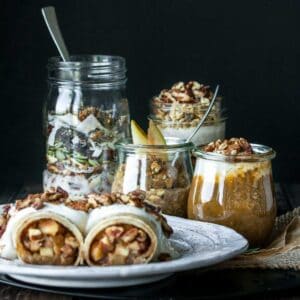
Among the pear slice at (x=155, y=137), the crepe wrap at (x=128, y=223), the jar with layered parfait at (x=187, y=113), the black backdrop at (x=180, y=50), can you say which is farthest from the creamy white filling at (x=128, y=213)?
the black backdrop at (x=180, y=50)

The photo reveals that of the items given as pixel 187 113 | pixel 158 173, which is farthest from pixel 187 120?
pixel 158 173

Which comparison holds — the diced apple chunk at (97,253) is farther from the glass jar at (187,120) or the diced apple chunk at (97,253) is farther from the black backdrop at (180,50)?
the black backdrop at (180,50)

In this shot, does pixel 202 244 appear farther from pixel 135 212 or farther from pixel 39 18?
pixel 39 18

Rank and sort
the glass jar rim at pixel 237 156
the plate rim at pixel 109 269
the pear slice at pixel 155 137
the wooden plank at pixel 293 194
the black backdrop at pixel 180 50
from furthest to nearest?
the black backdrop at pixel 180 50 < the wooden plank at pixel 293 194 < the pear slice at pixel 155 137 < the glass jar rim at pixel 237 156 < the plate rim at pixel 109 269

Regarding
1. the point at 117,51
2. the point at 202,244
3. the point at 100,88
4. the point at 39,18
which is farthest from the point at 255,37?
the point at 202,244

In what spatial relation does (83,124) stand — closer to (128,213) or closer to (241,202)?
(241,202)
